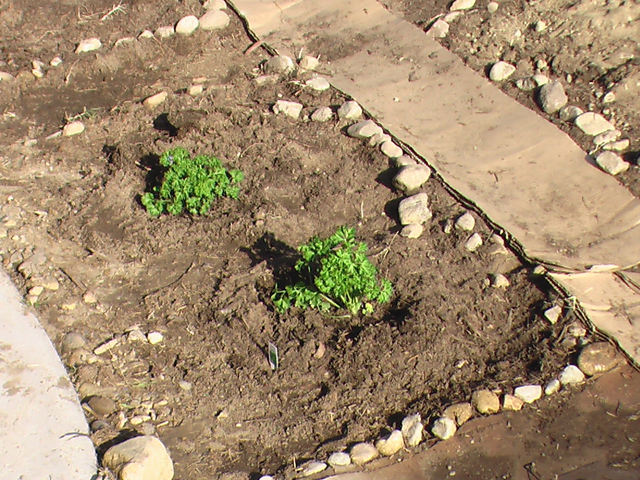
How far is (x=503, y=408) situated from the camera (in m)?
4.16

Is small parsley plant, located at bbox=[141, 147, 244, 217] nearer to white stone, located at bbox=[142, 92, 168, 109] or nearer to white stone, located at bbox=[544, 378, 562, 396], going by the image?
white stone, located at bbox=[142, 92, 168, 109]

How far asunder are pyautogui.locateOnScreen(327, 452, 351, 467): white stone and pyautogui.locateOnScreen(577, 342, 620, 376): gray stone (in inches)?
64.2

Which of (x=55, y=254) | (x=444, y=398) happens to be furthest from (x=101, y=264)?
(x=444, y=398)

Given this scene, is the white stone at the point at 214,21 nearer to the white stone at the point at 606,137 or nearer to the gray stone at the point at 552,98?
the gray stone at the point at 552,98

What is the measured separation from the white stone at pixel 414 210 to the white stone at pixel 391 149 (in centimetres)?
64

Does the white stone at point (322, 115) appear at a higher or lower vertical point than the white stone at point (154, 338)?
higher

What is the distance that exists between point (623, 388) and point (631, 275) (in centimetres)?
100

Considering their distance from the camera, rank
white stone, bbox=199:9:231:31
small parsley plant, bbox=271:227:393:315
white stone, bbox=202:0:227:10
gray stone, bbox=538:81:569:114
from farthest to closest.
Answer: white stone, bbox=202:0:227:10
white stone, bbox=199:9:231:31
gray stone, bbox=538:81:569:114
small parsley plant, bbox=271:227:393:315

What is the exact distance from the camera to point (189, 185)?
5.50 meters

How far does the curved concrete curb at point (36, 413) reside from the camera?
12.3ft

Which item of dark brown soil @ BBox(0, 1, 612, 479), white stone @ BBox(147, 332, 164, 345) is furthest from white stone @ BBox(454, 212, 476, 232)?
white stone @ BBox(147, 332, 164, 345)

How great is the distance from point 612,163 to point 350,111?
2.40 m

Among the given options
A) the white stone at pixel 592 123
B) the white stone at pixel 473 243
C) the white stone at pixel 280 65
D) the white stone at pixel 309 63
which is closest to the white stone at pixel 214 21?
the white stone at pixel 280 65

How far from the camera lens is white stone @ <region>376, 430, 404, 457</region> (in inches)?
157
